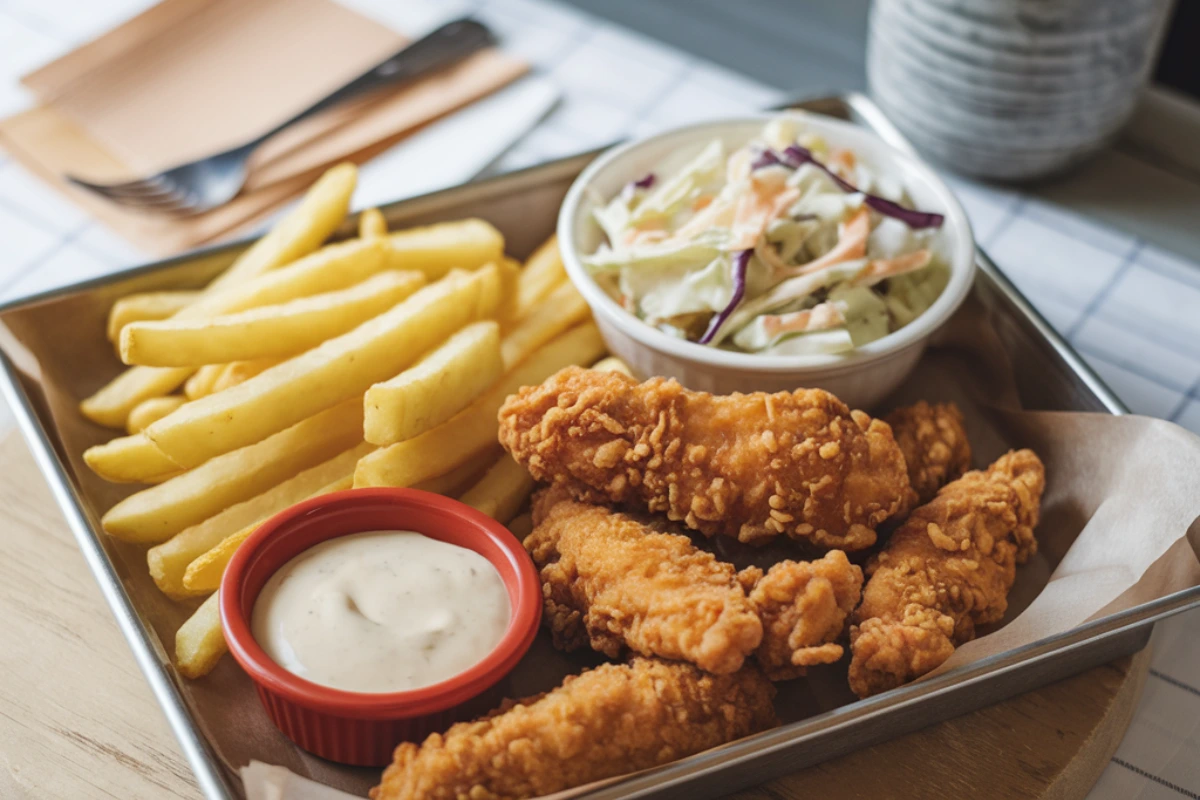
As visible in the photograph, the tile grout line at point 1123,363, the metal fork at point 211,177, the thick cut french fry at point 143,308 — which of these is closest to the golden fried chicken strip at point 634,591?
the thick cut french fry at point 143,308

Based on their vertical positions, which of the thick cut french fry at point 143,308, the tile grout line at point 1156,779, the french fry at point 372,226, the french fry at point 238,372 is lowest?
the tile grout line at point 1156,779

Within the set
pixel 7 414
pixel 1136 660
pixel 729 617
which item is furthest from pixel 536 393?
pixel 7 414

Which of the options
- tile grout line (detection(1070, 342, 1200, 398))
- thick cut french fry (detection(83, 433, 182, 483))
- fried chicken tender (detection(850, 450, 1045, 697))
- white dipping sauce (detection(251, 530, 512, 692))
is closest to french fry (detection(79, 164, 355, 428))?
thick cut french fry (detection(83, 433, 182, 483))

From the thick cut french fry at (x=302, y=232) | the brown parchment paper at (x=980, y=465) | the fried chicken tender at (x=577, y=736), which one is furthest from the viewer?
the thick cut french fry at (x=302, y=232)

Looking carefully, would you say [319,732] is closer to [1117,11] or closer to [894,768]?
[894,768]

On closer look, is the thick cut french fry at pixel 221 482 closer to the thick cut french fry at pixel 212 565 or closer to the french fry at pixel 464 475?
the thick cut french fry at pixel 212 565

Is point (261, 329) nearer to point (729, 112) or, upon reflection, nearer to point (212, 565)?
point (212, 565)

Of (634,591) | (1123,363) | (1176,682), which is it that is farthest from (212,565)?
(1123,363)

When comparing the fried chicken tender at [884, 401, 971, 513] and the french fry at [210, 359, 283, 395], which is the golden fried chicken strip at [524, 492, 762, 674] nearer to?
the fried chicken tender at [884, 401, 971, 513]
